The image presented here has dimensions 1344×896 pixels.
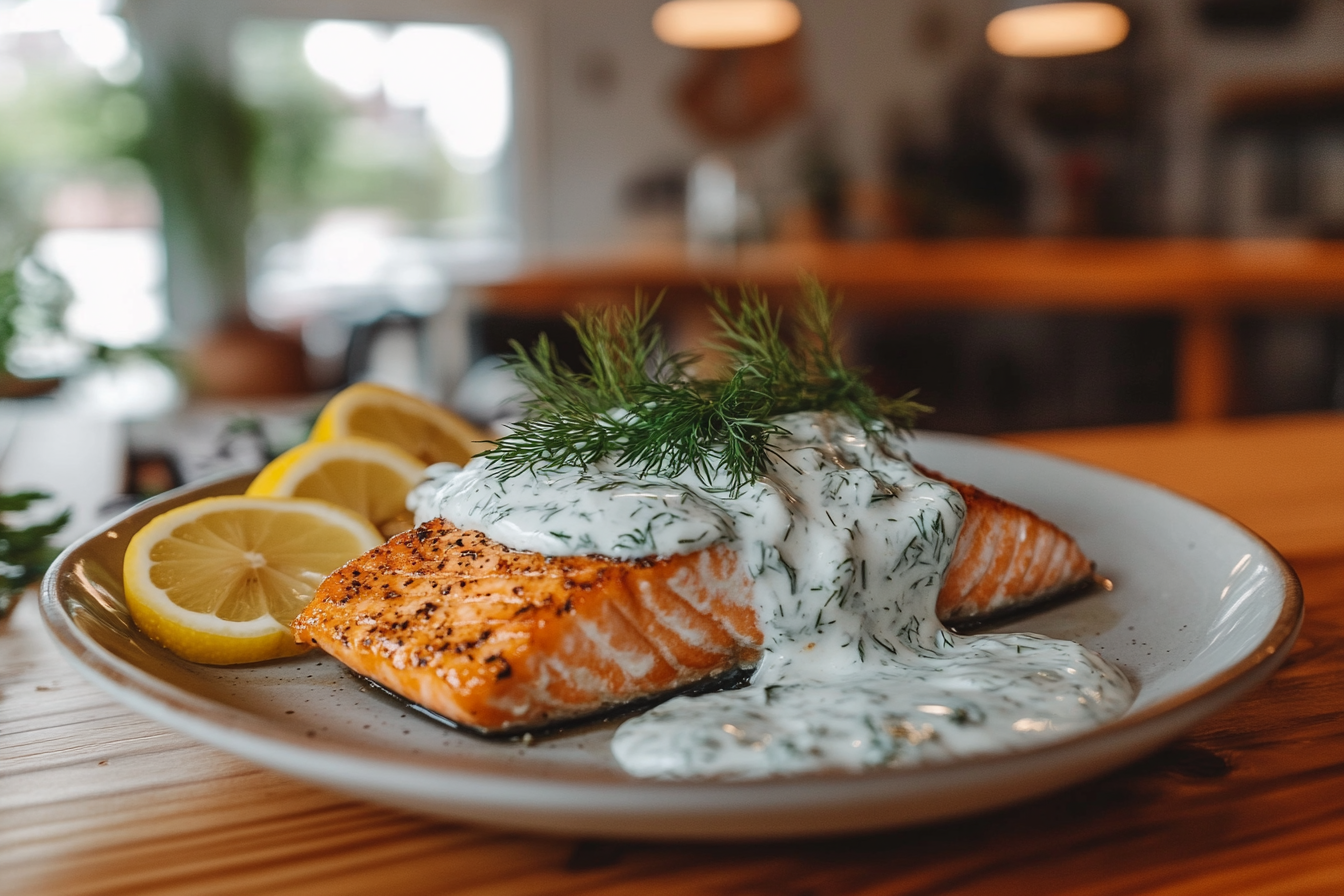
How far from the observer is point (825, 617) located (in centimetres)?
121

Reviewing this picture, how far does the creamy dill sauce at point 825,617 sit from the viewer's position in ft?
3.09

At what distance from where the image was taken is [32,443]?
264 centimetres

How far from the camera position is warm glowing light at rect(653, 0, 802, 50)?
7.48 m

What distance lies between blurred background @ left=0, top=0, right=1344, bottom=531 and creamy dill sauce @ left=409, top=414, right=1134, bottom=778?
2.51 metres

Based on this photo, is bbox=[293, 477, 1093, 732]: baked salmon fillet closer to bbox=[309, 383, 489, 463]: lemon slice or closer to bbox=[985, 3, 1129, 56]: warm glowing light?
bbox=[309, 383, 489, 463]: lemon slice

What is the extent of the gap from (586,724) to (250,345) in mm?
8535

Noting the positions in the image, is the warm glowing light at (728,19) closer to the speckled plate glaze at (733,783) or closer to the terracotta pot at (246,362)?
the terracotta pot at (246,362)

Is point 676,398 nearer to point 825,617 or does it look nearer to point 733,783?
point 825,617

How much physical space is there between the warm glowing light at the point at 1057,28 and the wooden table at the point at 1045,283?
160 cm

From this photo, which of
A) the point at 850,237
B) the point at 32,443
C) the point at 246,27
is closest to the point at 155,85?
the point at 246,27

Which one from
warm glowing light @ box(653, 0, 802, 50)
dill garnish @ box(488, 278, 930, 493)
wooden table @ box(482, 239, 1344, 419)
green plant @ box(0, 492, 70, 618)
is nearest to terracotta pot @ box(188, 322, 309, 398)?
wooden table @ box(482, 239, 1344, 419)

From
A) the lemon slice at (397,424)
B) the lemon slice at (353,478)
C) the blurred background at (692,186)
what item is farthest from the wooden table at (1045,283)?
the lemon slice at (353,478)

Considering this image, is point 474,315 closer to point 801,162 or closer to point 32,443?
point 32,443

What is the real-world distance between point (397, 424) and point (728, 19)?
656 cm
